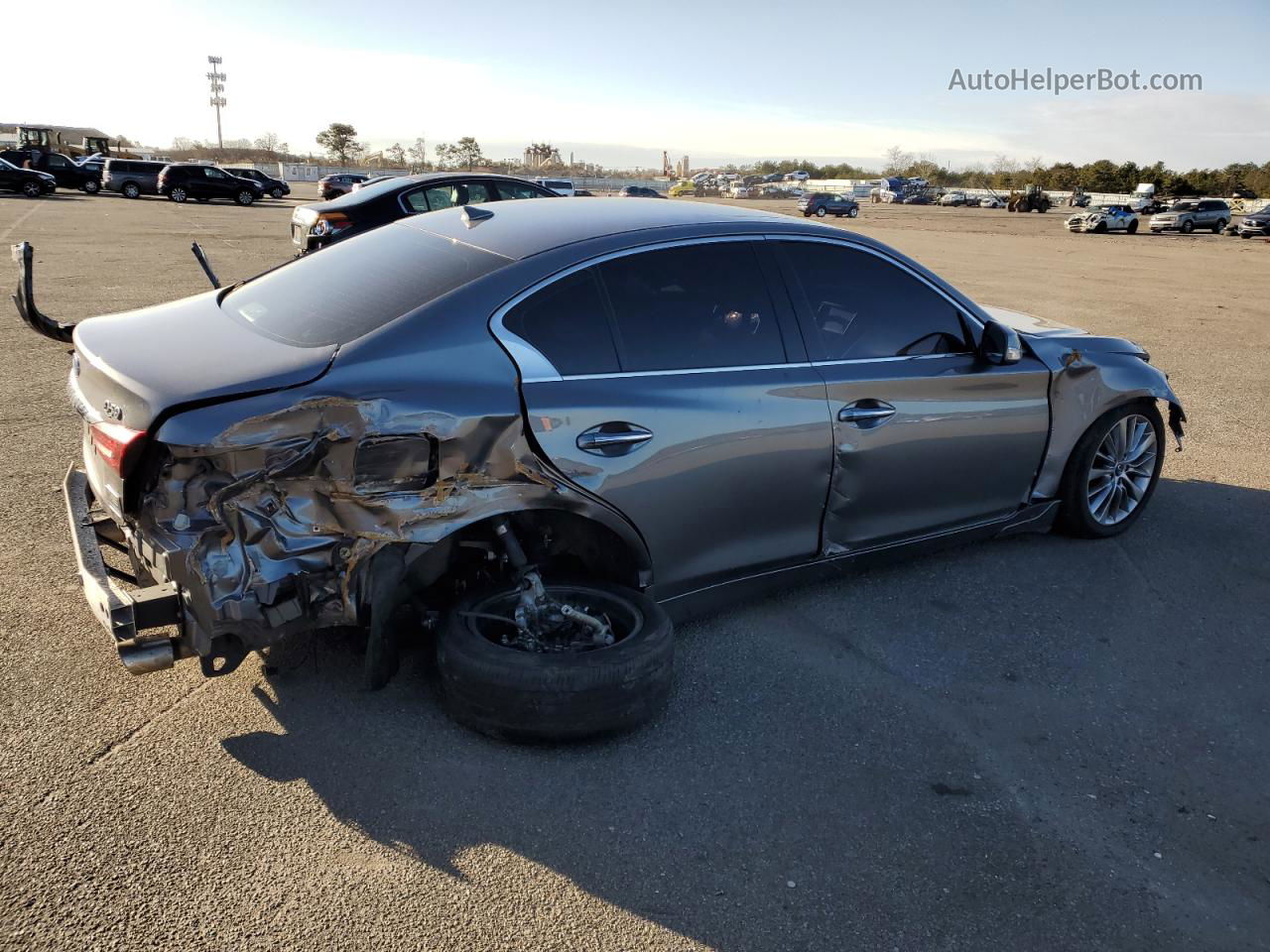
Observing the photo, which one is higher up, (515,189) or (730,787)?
(515,189)

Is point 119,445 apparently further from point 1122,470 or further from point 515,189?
point 515,189

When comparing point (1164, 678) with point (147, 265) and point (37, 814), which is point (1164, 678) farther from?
point (147, 265)

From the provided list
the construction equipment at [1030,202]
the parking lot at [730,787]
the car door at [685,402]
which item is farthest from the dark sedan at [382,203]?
the construction equipment at [1030,202]

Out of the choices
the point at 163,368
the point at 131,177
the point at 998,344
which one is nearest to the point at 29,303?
the point at 163,368

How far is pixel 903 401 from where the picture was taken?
413 cm

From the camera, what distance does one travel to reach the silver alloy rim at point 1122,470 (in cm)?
510

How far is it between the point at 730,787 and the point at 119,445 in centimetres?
215

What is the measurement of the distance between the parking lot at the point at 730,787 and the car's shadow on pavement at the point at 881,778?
1cm

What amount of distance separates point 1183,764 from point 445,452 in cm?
270

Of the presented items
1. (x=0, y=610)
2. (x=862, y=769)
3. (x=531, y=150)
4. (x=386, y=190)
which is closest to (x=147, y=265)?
(x=386, y=190)

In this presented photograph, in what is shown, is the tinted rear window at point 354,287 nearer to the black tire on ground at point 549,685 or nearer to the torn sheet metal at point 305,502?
the torn sheet metal at point 305,502

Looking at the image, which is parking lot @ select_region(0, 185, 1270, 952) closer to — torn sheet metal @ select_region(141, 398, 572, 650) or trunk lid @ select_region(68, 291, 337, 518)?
torn sheet metal @ select_region(141, 398, 572, 650)

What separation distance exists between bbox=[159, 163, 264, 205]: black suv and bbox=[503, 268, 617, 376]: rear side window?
40.4 metres

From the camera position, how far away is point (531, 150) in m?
132
